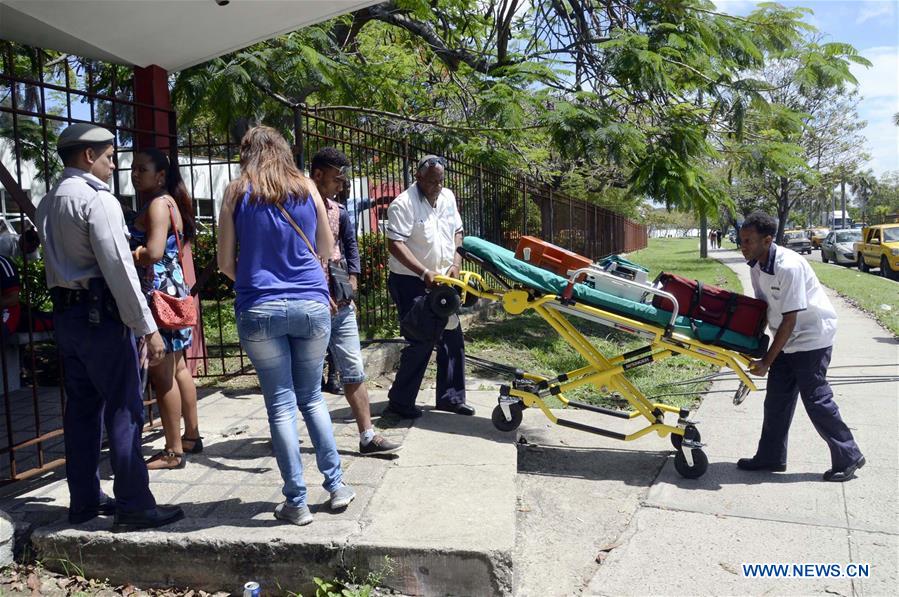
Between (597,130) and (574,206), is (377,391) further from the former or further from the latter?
(574,206)

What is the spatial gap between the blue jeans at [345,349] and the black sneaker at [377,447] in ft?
1.29

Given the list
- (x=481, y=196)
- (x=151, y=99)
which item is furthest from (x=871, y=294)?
(x=151, y=99)

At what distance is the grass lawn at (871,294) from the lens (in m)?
11.9

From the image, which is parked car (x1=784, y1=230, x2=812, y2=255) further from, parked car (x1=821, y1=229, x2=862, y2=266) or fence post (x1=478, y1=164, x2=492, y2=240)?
fence post (x1=478, y1=164, x2=492, y2=240)

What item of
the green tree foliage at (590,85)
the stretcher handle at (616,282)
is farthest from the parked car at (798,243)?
the stretcher handle at (616,282)

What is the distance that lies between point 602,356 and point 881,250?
2222 centimetres

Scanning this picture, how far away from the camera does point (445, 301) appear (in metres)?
4.59

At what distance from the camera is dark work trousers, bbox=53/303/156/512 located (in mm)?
3188

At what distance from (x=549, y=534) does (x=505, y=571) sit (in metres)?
0.88

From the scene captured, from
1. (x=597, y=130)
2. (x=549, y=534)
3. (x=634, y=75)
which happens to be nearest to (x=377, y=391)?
(x=549, y=534)

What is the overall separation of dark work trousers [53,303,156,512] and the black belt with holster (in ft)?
0.06

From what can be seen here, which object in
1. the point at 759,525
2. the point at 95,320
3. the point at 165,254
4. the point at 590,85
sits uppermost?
the point at 590,85

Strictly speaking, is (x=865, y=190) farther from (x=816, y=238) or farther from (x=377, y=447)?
(x=377, y=447)

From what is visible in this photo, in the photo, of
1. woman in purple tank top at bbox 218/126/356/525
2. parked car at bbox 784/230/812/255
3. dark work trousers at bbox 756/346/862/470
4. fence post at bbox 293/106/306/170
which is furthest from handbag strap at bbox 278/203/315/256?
parked car at bbox 784/230/812/255
